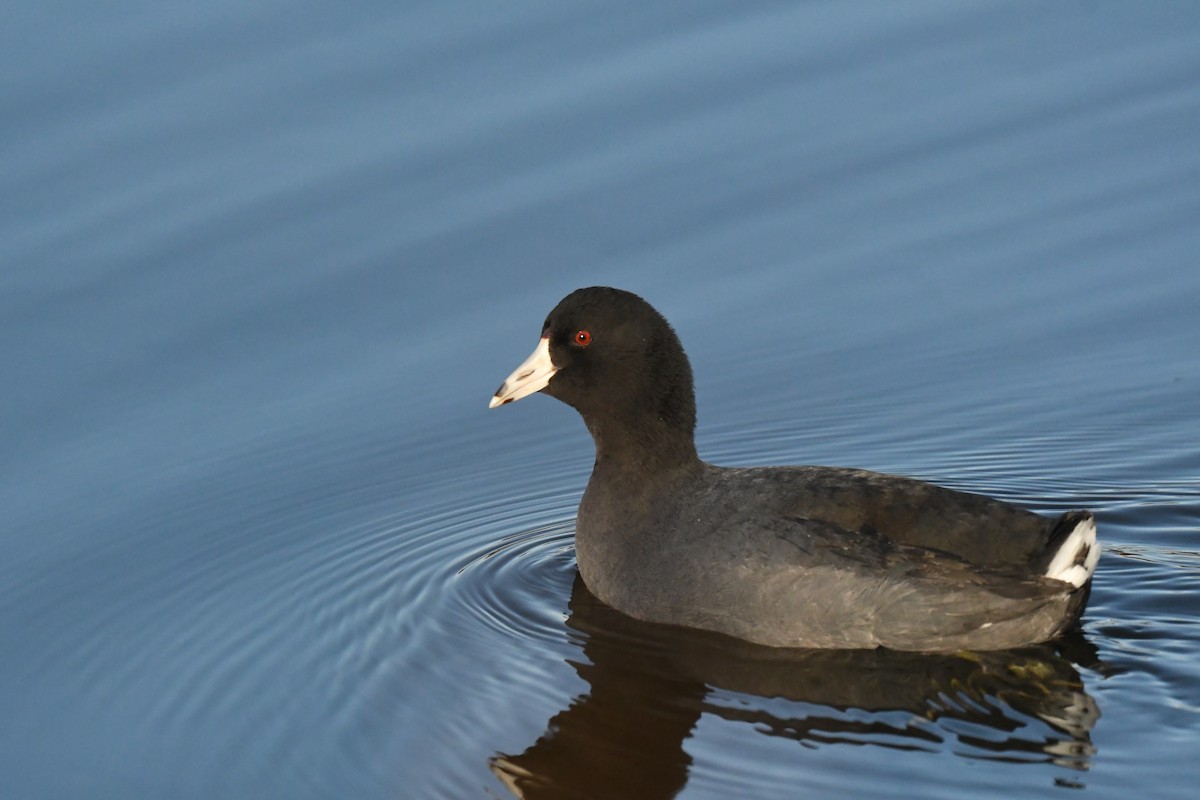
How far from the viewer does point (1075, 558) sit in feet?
21.0

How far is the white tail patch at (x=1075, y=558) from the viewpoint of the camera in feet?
20.9

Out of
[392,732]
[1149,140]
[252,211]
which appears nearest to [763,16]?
[1149,140]

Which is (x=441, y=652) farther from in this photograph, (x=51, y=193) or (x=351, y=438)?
(x=51, y=193)

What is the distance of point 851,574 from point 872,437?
6.12ft

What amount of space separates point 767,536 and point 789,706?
783mm

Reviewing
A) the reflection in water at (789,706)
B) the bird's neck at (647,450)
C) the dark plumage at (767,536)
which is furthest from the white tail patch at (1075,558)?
the bird's neck at (647,450)

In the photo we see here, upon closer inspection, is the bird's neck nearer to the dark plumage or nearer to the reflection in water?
the dark plumage

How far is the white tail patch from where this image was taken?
20.9 ft

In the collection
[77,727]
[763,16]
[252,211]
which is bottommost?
[77,727]

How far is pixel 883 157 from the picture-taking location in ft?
33.3

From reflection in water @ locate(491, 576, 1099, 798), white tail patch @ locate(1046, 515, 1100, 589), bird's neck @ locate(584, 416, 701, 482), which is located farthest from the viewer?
bird's neck @ locate(584, 416, 701, 482)

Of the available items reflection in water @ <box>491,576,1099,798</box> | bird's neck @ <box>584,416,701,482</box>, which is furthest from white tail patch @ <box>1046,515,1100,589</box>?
bird's neck @ <box>584,416,701,482</box>

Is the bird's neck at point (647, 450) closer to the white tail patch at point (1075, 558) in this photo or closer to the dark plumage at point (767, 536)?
the dark plumage at point (767, 536)

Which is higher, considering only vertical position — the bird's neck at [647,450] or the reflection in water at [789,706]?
the bird's neck at [647,450]
